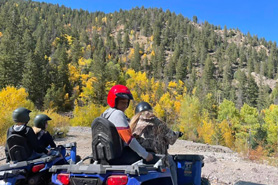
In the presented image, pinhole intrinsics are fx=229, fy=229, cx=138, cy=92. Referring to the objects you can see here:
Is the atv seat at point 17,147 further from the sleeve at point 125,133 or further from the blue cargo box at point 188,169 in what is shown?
the blue cargo box at point 188,169

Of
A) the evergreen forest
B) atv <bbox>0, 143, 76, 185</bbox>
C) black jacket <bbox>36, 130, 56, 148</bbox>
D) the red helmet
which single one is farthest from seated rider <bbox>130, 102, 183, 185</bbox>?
the evergreen forest

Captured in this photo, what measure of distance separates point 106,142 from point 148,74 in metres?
108

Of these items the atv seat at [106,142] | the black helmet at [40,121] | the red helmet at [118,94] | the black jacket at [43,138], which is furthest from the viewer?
the black helmet at [40,121]

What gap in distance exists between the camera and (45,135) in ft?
17.1

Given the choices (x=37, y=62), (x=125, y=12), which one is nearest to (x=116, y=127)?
(x=37, y=62)

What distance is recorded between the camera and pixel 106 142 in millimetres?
2631

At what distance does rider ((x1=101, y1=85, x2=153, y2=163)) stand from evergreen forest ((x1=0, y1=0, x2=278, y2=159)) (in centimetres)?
1030

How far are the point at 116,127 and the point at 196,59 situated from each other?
131724mm

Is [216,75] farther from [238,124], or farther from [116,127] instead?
[116,127]

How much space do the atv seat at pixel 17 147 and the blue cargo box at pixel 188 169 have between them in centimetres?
283

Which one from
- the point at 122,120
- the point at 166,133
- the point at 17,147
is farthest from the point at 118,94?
the point at 17,147

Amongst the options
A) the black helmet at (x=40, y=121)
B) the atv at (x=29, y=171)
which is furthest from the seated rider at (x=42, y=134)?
the atv at (x=29, y=171)

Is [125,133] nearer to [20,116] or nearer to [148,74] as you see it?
[20,116]

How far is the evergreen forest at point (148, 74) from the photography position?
135 feet
